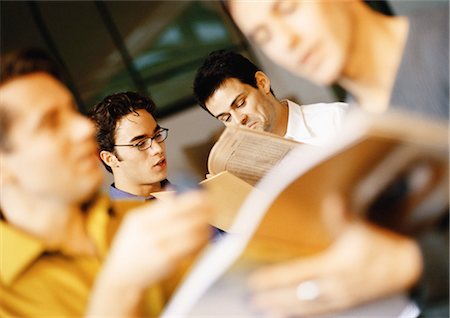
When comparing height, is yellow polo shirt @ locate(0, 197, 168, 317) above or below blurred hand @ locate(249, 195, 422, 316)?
above

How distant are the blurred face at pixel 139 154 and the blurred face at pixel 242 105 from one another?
8 centimetres

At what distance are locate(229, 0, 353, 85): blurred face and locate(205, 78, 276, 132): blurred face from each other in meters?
0.06

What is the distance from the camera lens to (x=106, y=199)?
0.61 meters

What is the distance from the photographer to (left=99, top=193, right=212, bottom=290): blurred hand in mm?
536

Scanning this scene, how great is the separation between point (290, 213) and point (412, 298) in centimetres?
16

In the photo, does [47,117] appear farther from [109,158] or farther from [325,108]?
[325,108]

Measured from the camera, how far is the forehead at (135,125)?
65 centimetres

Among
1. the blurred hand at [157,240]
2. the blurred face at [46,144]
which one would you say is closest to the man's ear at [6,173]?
the blurred face at [46,144]

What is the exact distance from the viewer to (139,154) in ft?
2.16

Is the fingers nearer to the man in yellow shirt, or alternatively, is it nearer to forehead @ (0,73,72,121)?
the man in yellow shirt

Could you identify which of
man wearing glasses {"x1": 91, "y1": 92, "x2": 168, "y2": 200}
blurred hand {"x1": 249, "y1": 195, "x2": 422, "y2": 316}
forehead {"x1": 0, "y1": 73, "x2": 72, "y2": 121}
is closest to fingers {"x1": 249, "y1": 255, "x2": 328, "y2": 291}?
blurred hand {"x1": 249, "y1": 195, "x2": 422, "y2": 316}

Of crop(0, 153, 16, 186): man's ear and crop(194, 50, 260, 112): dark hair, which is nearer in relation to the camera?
crop(0, 153, 16, 186): man's ear

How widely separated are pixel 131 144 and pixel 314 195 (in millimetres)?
196

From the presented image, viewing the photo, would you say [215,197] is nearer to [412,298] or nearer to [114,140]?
[114,140]
